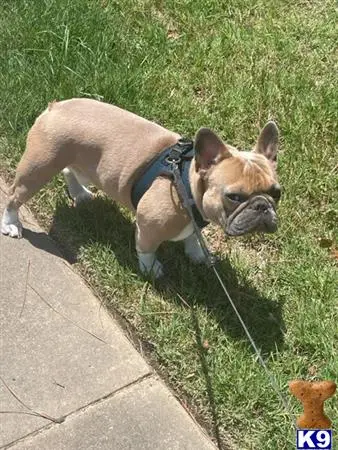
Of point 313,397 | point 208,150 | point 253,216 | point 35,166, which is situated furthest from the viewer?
point 35,166

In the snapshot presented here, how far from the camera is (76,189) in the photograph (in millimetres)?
4332

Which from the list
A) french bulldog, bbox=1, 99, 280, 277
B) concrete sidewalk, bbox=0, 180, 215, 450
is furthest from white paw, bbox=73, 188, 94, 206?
concrete sidewalk, bbox=0, 180, 215, 450

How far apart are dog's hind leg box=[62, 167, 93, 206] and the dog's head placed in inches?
41.5

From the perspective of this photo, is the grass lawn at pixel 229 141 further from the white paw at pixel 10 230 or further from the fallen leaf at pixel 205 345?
the white paw at pixel 10 230

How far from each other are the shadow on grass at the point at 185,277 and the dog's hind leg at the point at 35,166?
33 cm

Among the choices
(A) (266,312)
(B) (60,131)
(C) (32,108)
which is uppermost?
(B) (60,131)

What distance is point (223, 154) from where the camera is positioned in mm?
3357

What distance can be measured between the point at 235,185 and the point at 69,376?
4.12ft

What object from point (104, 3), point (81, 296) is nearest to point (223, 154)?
point (81, 296)

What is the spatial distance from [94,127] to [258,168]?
92 centimetres

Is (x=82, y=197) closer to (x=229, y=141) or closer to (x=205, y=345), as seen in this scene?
(x=229, y=141)

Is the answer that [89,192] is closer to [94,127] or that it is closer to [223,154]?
[94,127]

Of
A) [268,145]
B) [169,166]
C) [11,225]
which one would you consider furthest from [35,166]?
[268,145]

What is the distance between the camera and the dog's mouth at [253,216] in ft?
10.6
